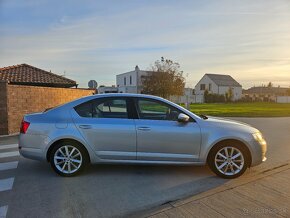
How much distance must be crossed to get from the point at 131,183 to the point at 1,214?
7.05 ft

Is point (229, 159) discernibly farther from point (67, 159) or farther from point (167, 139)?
point (67, 159)

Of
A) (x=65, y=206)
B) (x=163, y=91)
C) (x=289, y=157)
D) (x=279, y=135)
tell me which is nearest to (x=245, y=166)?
(x=289, y=157)

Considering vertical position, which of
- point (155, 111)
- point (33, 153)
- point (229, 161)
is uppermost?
point (155, 111)

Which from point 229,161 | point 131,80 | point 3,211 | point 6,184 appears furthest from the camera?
point 131,80

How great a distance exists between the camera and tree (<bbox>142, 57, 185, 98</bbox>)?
43.0 m

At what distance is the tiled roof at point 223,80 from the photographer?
80.1 m

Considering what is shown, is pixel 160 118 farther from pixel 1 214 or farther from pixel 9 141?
A: pixel 9 141

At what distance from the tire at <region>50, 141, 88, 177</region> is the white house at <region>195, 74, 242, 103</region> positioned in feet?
238

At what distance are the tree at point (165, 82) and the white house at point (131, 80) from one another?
13896mm

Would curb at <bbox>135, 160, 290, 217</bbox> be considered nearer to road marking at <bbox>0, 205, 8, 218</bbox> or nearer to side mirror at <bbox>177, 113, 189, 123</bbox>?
side mirror at <bbox>177, 113, 189, 123</bbox>

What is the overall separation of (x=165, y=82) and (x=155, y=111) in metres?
37.5

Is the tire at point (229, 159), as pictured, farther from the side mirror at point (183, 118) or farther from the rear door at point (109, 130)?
the rear door at point (109, 130)

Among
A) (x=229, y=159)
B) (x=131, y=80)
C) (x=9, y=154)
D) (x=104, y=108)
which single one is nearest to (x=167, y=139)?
(x=229, y=159)

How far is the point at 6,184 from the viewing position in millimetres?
5367
